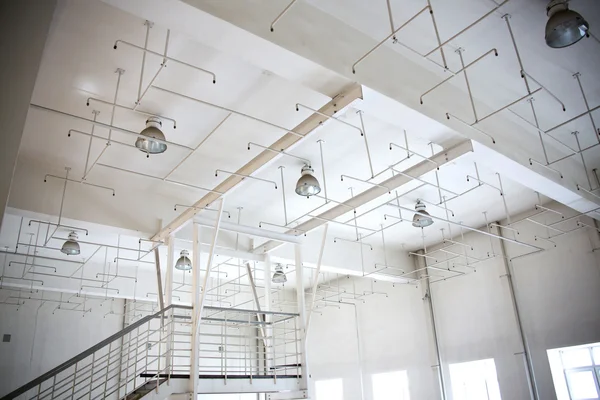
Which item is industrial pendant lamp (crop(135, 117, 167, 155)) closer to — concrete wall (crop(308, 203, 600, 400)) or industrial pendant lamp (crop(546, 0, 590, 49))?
industrial pendant lamp (crop(546, 0, 590, 49))

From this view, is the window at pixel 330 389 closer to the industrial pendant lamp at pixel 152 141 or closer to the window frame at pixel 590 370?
the window frame at pixel 590 370

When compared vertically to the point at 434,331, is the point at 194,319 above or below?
below

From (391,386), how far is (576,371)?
458cm

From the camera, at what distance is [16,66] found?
8.98ft

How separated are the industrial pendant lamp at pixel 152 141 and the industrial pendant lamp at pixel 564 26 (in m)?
4.29

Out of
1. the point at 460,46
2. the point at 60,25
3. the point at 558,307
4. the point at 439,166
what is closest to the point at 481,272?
the point at 558,307

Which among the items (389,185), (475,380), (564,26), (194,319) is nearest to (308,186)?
(389,185)

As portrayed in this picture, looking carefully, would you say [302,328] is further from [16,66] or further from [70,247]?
[16,66]

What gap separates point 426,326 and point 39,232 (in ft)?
29.8

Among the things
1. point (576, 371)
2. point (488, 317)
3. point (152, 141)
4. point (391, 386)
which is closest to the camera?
point (152, 141)

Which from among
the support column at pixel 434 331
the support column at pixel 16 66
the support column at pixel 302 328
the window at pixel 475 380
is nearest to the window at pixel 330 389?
the support column at pixel 434 331

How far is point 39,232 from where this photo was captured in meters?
9.52

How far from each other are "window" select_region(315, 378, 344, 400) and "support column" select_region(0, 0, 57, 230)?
1251 cm

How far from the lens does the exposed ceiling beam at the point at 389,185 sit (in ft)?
20.4
